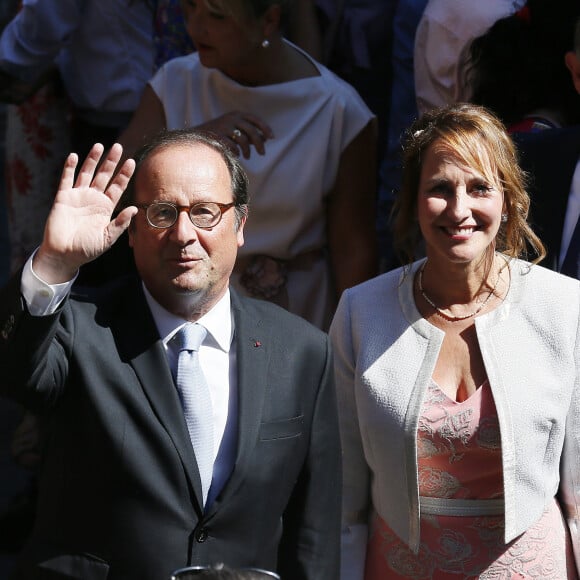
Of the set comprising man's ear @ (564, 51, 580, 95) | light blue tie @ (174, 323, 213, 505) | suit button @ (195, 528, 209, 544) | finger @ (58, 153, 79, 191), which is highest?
man's ear @ (564, 51, 580, 95)

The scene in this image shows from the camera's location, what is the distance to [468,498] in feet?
9.98

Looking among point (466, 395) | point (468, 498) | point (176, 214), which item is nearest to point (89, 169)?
point (176, 214)

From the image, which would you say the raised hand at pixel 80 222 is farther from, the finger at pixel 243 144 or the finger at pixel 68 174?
the finger at pixel 243 144

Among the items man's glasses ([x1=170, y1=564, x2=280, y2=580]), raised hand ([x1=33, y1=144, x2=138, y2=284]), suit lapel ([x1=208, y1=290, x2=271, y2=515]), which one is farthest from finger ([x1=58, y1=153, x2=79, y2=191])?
man's glasses ([x1=170, y1=564, x2=280, y2=580])

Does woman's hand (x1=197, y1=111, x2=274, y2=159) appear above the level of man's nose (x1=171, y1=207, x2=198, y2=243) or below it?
above

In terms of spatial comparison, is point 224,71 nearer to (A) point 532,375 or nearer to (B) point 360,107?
(B) point 360,107

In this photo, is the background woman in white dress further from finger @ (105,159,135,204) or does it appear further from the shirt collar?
finger @ (105,159,135,204)

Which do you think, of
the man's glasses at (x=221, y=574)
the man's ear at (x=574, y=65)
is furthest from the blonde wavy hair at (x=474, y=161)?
the man's glasses at (x=221, y=574)

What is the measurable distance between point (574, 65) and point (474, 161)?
0.71m

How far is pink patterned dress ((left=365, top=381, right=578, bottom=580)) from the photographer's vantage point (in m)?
3.01

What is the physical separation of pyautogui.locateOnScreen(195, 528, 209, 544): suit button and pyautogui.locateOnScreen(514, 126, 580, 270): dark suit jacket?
4.69 ft

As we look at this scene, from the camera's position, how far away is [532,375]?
304 cm

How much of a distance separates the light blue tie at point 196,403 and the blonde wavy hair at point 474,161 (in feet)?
2.77

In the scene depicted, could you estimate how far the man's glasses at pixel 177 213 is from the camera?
8.73 feet
